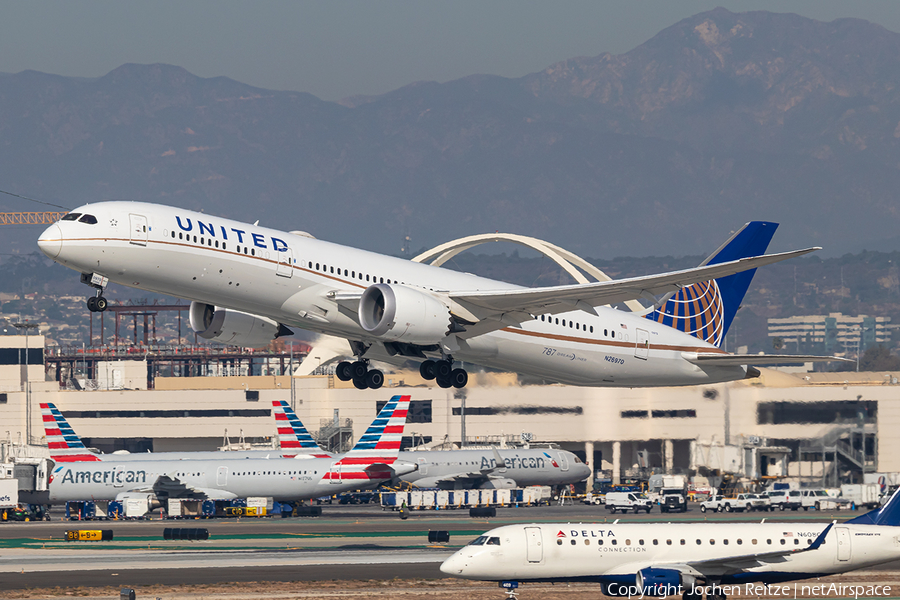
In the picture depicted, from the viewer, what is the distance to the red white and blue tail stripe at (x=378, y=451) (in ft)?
262

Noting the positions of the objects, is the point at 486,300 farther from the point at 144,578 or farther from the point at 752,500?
the point at 752,500

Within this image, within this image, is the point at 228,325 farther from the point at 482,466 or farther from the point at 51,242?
the point at 482,466

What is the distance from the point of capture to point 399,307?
153 ft

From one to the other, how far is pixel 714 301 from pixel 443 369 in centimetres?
1672

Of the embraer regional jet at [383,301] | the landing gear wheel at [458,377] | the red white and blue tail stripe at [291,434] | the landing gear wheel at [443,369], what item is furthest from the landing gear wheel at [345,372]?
the red white and blue tail stripe at [291,434]

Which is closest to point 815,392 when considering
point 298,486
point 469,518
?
point 469,518

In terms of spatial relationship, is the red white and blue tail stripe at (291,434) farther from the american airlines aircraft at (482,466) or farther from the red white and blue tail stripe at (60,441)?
the red white and blue tail stripe at (60,441)

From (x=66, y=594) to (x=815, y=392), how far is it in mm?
57411

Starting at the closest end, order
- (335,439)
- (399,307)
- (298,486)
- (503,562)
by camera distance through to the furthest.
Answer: (503,562)
(399,307)
(298,486)
(335,439)

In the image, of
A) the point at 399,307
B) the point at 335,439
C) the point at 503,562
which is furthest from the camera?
the point at 335,439

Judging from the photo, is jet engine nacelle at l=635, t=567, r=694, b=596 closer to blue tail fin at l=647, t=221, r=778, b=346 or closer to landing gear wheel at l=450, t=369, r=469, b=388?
landing gear wheel at l=450, t=369, r=469, b=388

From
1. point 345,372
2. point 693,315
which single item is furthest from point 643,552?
point 693,315

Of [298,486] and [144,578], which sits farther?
[298,486]

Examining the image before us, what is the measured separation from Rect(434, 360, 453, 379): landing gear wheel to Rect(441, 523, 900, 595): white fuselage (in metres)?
8.81
